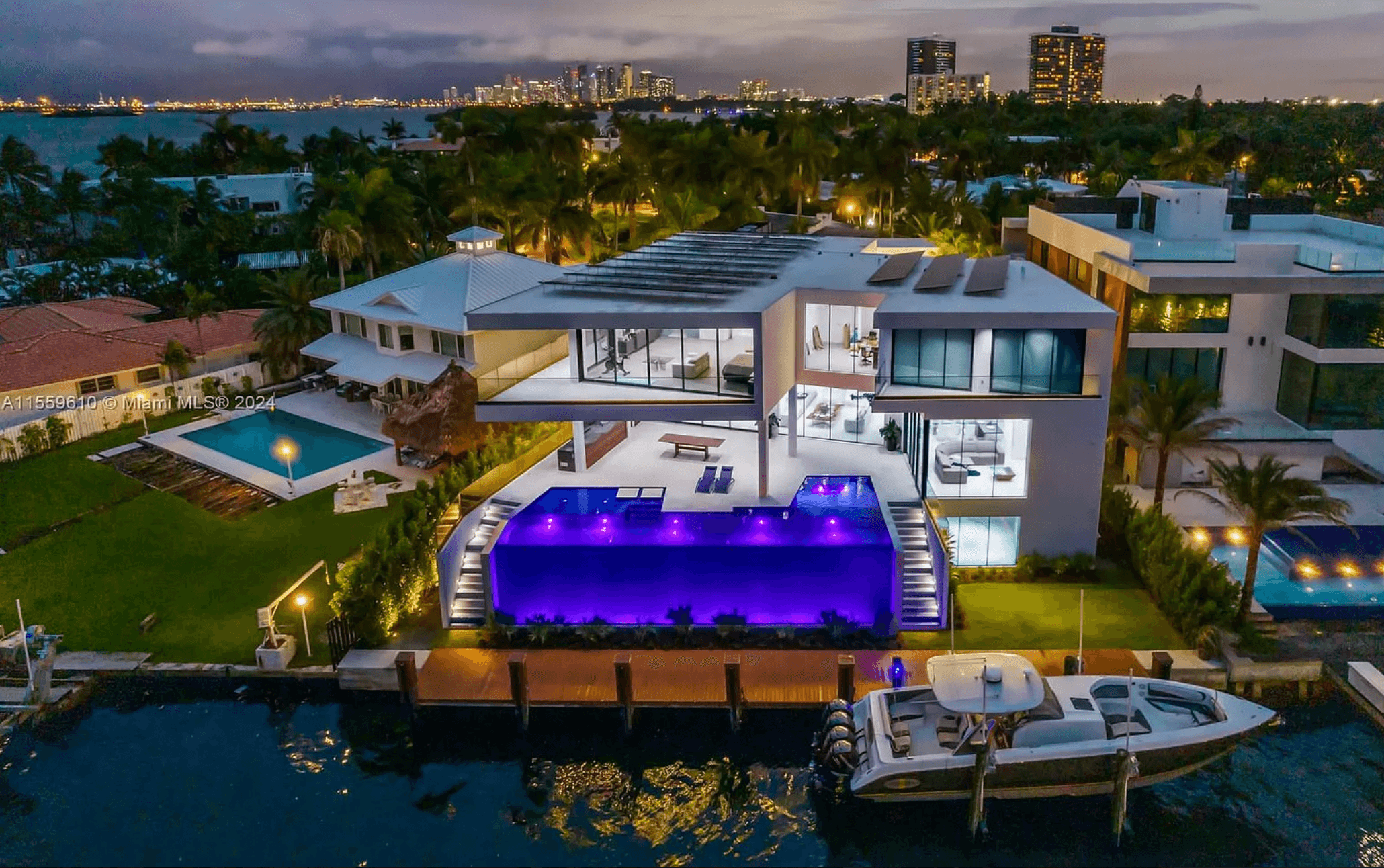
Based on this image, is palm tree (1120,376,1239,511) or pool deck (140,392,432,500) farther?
pool deck (140,392,432,500)

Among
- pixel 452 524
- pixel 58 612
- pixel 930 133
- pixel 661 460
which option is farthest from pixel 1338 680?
pixel 930 133

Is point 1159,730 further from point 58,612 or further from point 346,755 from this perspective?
point 58,612

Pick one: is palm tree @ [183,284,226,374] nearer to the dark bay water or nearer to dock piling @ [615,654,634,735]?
the dark bay water

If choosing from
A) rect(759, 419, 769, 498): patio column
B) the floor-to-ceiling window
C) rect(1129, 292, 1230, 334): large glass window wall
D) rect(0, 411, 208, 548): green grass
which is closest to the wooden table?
rect(759, 419, 769, 498): patio column

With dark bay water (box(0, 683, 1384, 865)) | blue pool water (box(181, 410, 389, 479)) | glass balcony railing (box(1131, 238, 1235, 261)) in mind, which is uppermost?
glass balcony railing (box(1131, 238, 1235, 261))

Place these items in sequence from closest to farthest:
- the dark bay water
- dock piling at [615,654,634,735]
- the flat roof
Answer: the dark bay water, dock piling at [615,654,634,735], the flat roof

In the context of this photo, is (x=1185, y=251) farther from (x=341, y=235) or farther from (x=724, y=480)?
(x=341, y=235)

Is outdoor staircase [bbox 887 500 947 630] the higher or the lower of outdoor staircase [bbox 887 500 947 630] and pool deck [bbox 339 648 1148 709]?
the higher

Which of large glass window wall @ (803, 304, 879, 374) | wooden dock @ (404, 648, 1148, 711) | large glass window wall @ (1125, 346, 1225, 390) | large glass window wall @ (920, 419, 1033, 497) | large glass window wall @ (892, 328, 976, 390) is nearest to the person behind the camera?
wooden dock @ (404, 648, 1148, 711)
